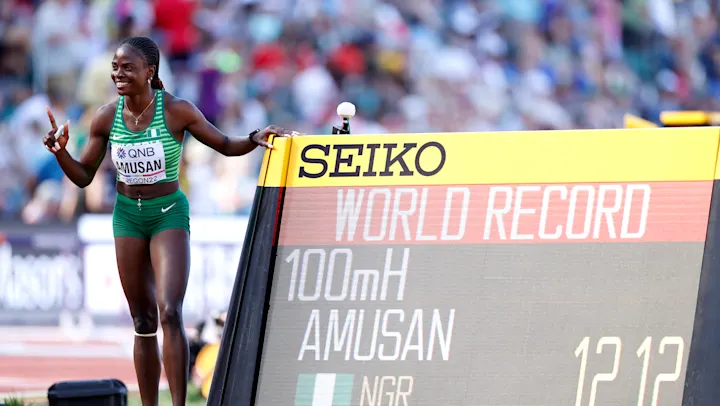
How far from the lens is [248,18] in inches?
682

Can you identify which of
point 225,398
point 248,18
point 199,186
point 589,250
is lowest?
point 225,398

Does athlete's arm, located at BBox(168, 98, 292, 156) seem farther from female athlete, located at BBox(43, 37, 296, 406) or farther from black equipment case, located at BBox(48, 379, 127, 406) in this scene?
black equipment case, located at BBox(48, 379, 127, 406)

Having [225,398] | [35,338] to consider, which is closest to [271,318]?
[225,398]

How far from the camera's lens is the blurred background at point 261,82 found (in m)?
13.7

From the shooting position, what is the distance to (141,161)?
5.80 meters

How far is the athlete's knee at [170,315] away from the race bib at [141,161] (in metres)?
0.62

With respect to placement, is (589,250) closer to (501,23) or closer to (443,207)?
(443,207)

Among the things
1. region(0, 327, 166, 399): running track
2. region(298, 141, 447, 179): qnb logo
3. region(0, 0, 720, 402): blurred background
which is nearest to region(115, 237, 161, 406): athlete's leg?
region(298, 141, 447, 179): qnb logo

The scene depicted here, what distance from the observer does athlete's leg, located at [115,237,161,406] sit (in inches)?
233

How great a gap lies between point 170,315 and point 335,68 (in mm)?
11959

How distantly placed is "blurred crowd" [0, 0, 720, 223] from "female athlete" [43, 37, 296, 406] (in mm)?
8328

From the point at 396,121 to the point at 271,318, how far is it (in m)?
11.8

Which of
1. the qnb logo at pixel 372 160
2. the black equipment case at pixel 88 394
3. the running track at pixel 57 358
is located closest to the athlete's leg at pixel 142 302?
the black equipment case at pixel 88 394

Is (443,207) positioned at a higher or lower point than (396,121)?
lower
